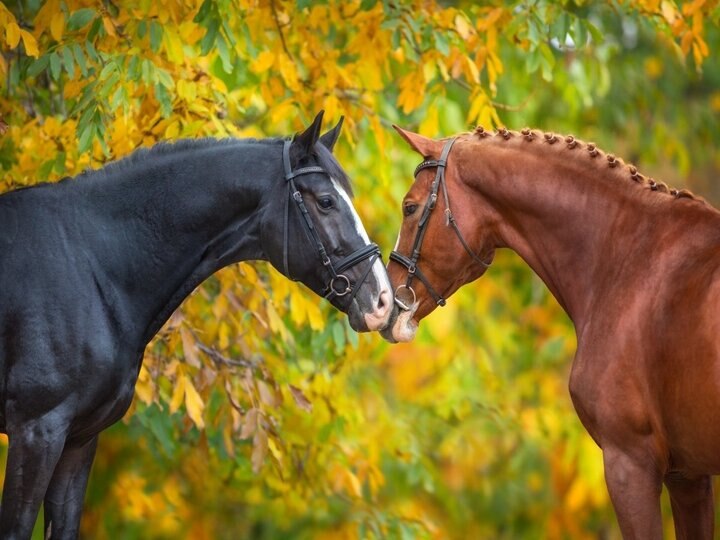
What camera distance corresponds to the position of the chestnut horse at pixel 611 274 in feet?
14.3

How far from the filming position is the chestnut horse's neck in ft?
15.1

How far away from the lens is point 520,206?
484 centimetres

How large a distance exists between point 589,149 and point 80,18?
7.76ft

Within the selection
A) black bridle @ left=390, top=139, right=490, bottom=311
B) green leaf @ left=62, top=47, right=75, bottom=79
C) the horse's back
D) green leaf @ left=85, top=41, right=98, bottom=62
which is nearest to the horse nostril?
black bridle @ left=390, top=139, right=490, bottom=311

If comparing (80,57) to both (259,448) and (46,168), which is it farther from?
(259,448)

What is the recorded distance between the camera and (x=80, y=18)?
527 cm

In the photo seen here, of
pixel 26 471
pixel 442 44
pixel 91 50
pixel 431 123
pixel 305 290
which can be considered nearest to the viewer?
pixel 26 471

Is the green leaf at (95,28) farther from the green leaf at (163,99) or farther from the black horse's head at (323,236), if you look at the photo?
the black horse's head at (323,236)

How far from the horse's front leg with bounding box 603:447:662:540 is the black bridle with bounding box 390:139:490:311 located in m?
1.07

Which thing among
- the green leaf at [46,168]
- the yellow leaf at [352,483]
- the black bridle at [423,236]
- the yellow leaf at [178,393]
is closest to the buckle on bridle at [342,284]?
the black bridle at [423,236]

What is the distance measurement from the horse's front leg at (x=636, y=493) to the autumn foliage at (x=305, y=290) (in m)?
1.99

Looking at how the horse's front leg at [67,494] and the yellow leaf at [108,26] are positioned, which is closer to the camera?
the horse's front leg at [67,494]

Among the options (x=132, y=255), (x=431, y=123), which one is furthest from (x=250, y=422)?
(x=431, y=123)

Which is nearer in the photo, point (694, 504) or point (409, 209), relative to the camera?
point (694, 504)
